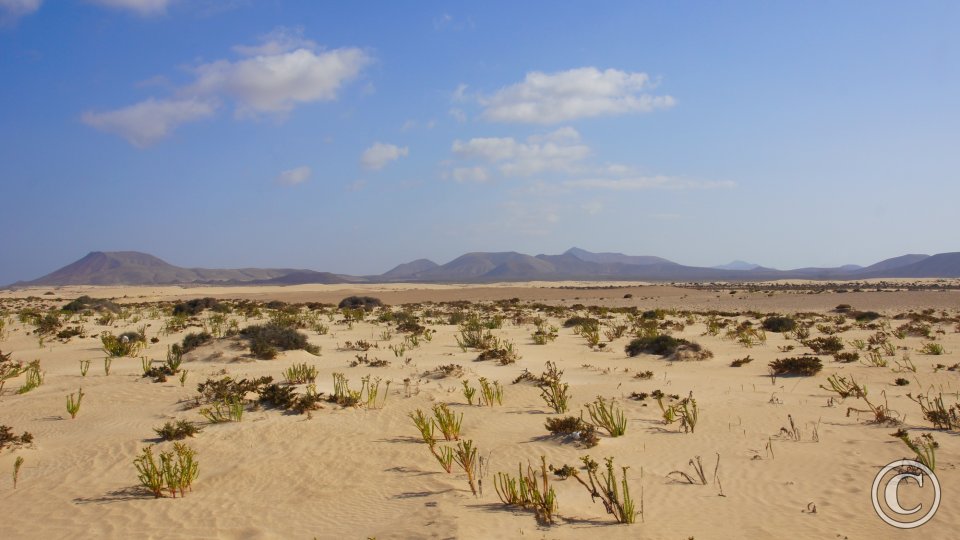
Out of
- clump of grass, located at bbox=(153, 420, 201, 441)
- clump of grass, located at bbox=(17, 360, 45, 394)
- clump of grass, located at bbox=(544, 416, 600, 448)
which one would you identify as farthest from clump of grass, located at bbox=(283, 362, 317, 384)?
clump of grass, located at bbox=(544, 416, 600, 448)

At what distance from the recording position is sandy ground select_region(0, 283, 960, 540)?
→ 494cm

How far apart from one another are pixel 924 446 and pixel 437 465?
5.15m

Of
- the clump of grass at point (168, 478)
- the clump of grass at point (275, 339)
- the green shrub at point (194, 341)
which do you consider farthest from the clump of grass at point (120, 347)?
the clump of grass at point (168, 478)

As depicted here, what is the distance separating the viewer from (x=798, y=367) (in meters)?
11.4

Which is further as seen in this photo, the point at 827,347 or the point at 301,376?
the point at 827,347

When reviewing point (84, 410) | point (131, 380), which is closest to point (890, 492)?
point (84, 410)

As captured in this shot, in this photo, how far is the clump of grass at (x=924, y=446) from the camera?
5.60 metres

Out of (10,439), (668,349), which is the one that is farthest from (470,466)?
(668,349)

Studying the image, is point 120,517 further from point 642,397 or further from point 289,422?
point 642,397

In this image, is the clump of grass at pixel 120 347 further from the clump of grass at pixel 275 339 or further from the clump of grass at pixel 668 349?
the clump of grass at pixel 668 349

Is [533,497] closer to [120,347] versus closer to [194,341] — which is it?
[194,341]

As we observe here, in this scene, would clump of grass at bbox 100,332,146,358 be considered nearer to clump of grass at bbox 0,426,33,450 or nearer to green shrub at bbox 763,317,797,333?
clump of grass at bbox 0,426,33,450

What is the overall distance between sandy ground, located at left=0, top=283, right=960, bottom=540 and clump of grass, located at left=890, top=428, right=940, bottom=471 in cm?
13

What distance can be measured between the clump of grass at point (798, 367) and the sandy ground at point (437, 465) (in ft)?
1.06
